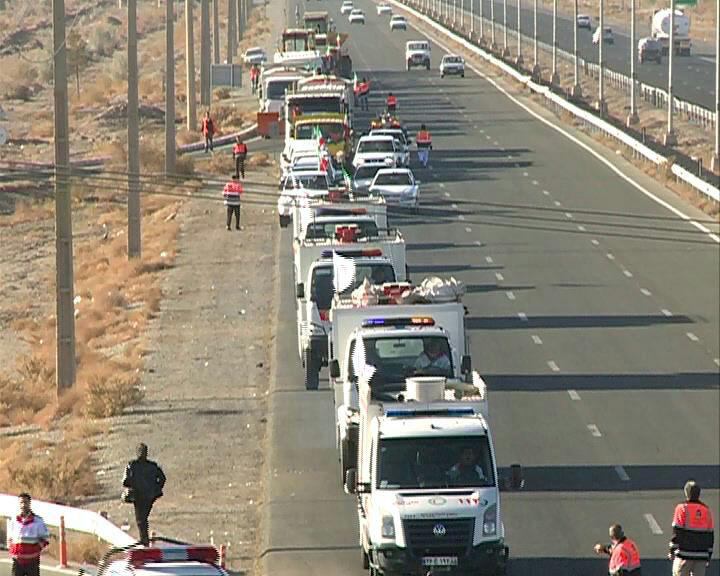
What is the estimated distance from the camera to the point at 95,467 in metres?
29.5

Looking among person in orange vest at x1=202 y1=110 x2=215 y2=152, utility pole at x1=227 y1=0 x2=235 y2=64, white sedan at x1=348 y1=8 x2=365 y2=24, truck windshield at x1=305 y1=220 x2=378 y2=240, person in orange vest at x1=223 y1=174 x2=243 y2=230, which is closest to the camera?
truck windshield at x1=305 y1=220 x2=378 y2=240

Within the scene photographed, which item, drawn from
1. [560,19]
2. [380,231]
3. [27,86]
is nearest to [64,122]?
[380,231]

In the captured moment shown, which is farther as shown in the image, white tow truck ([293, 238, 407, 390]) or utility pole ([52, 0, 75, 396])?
utility pole ([52, 0, 75, 396])

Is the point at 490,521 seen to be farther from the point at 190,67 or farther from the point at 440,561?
the point at 190,67

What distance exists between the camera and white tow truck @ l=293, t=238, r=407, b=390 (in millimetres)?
33875

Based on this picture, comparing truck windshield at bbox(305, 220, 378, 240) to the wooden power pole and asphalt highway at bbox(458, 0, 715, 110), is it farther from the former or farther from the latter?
asphalt highway at bbox(458, 0, 715, 110)

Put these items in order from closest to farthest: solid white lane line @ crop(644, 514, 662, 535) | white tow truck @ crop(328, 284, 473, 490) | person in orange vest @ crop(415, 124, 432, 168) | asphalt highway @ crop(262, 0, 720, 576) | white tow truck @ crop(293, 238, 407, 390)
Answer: solid white lane line @ crop(644, 514, 662, 535) → asphalt highway @ crop(262, 0, 720, 576) → white tow truck @ crop(328, 284, 473, 490) → white tow truck @ crop(293, 238, 407, 390) → person in orange vest @ crop(415, 124, 432, 168)

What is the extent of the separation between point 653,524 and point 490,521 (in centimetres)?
470

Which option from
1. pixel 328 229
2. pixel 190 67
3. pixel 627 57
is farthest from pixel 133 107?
pixel 627 57

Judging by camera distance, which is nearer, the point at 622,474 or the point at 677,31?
the point at 622,474

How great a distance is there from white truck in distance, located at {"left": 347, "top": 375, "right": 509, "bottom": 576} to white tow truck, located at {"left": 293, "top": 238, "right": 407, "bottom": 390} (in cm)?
1004

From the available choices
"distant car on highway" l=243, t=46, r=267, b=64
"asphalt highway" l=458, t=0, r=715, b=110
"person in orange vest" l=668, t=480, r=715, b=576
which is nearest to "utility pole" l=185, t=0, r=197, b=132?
"asphalt highway" l=458, t=0, r=715, b=110

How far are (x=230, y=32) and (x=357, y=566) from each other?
104298 mm

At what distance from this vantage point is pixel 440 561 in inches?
832
